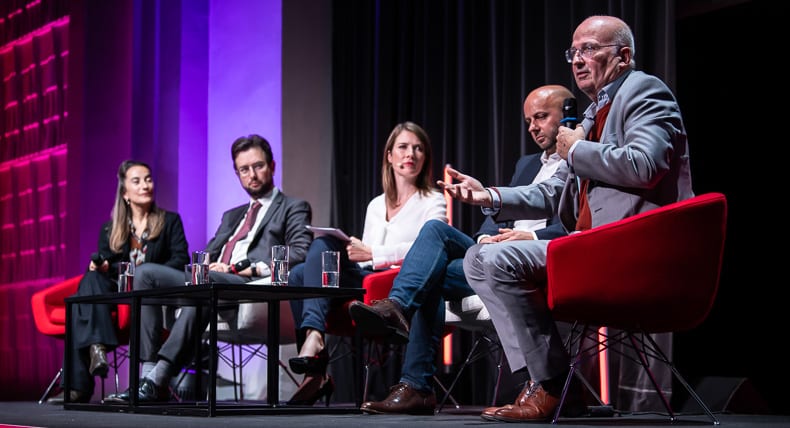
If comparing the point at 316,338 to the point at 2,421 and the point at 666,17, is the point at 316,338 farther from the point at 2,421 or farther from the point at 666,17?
the point at 666,17

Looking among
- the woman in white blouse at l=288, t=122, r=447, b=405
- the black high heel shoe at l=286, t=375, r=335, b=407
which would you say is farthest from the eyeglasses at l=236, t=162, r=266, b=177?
the black high heel shoe at l=286, t=375, r=335, b=407

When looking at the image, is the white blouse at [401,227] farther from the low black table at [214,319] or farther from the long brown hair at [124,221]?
the long brown hair at [124,221]

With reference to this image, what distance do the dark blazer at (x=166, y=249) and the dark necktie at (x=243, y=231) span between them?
0.26 metres

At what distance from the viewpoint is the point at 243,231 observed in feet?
15.3

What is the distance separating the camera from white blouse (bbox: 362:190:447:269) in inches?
156

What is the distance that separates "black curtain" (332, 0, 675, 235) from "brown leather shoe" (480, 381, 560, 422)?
188 centimetres

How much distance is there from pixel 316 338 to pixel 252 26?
3097mm

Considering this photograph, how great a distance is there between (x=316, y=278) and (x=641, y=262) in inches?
65.1

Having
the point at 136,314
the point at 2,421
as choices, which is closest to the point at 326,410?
the point at 136,314

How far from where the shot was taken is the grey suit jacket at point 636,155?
2.52 metres

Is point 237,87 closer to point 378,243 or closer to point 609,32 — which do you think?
point 378,243

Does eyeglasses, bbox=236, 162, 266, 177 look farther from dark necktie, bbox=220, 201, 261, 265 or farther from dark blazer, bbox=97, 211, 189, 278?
dark blazer, bbox=97, 211, 189, 278

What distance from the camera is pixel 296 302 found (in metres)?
3.99

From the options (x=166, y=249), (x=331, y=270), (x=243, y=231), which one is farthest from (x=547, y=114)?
(x=166, y=249)
